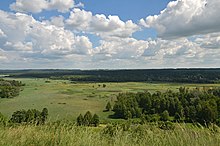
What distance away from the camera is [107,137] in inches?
253

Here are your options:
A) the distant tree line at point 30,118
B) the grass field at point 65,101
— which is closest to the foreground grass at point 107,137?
the distant tree line at point 30,118

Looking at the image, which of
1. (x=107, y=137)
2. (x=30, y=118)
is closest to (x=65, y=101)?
(x=30, y=118)

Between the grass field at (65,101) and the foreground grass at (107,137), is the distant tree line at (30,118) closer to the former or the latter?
the foreground grass at (107,137)

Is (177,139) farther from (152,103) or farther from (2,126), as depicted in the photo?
(152,103)

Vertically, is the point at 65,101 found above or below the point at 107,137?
below

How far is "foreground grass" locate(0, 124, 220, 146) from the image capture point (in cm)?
585

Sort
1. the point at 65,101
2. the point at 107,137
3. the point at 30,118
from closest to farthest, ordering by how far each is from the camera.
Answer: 1. the point at 107,137
2. the point at 30,118
3. the point at 65,101

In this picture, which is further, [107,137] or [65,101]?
[65,101]

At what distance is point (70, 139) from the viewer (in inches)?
237

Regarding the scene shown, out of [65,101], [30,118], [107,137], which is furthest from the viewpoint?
[65,101]

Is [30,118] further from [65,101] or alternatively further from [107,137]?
[65,101]

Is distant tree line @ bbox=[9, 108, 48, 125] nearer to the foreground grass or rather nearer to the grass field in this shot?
the foreground grass

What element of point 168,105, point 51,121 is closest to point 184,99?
point 168,105

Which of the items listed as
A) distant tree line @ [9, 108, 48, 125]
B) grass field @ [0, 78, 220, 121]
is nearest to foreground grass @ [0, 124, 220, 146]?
distant tree line @ [9, 108, 48, 125]
